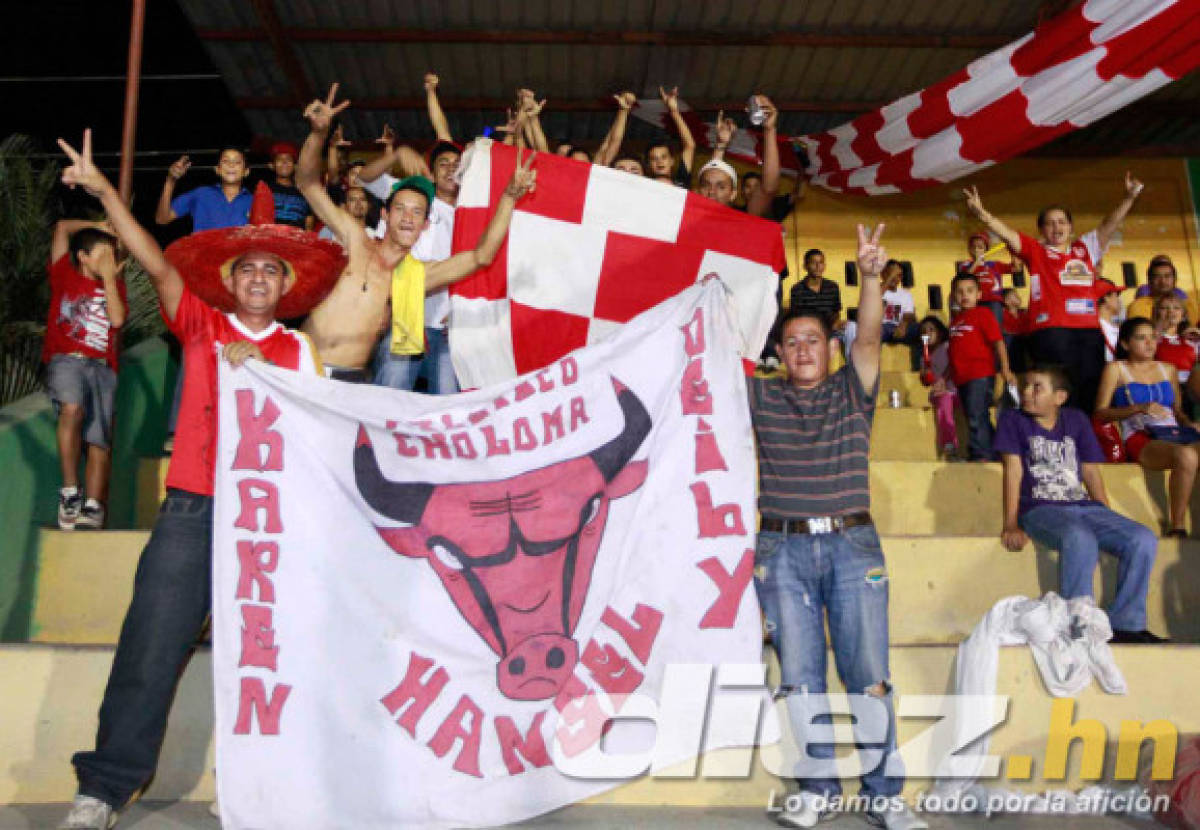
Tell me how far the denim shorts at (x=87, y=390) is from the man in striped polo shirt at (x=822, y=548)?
2.68 meters

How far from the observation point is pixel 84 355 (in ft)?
14.4

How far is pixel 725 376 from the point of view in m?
3.45

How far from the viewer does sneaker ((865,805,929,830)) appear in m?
2.83

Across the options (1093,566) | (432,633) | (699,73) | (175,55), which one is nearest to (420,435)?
(432,633)

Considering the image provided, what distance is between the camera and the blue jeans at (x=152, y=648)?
2770 mm

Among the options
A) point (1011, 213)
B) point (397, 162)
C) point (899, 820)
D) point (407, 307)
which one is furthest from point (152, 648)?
point (1011, 213)

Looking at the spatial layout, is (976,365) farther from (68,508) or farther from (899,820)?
(68,508)

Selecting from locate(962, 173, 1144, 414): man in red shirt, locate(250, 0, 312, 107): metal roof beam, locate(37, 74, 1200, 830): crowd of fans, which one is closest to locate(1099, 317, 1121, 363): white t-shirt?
locate(37, 74, 1200, 830): crowd of fans

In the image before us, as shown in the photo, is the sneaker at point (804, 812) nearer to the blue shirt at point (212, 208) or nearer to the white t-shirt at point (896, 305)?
the blue shirt at point (212, 208)

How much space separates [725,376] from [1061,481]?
5.22ft

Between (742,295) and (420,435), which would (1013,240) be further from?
(420,435)

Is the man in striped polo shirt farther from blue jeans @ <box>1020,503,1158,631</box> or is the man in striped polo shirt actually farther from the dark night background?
the dark night background

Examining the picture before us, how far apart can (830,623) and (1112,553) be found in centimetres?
135

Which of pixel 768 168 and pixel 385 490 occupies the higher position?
pixel 768 168
